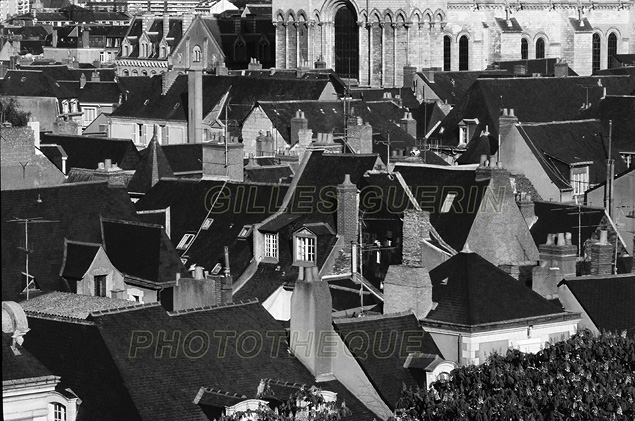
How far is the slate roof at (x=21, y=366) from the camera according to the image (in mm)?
24906

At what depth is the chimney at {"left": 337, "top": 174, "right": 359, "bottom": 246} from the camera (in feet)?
121

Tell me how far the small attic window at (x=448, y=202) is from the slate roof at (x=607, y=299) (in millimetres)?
5727

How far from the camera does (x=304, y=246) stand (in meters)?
37.2

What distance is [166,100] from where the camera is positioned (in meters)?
77.2

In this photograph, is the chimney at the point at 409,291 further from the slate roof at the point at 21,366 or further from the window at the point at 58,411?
the slate roof at the point at 21,366

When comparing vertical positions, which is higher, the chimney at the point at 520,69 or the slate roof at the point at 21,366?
the chimney at the point at 520,69

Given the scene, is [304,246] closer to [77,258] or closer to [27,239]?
[77,258]

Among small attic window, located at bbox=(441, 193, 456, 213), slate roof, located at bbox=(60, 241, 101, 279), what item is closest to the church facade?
small attic window, located at bbox=(441, 193, 456, 213)

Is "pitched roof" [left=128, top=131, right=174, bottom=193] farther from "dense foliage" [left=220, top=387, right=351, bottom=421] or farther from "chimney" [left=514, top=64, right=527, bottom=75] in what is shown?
"chimney" [left=514, top=64, right=527, bottom=75]

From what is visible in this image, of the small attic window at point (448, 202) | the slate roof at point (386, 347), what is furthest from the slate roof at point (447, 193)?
the slate roof at point (386, 347)

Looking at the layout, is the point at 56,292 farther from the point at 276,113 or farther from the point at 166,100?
the point at 166,100

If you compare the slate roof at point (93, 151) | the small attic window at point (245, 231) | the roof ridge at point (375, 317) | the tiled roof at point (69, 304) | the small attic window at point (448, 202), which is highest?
the slate roof at point (93, 151)

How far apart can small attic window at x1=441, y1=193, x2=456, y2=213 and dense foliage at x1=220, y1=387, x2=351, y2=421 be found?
1453 centimetres

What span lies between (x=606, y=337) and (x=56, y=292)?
10.3 metres
